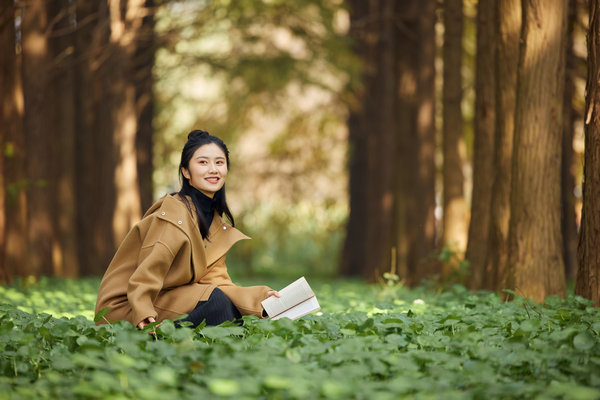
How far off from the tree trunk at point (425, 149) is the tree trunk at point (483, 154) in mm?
3265

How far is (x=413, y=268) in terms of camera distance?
13531 mm

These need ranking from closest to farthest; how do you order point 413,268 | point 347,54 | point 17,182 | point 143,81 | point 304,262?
1. point 17,182
2. point 413,268
3. point 347,54
4. point 143,81
5. point 304,262

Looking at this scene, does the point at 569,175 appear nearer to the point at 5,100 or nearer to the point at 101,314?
the point at 5,100

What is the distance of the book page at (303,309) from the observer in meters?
5.00

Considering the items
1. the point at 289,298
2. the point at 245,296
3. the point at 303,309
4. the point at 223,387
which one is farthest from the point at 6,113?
the point at 223,387

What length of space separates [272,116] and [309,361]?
18078mm

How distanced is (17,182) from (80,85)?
21.1 feet

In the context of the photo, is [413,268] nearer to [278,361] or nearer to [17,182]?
[17,182]

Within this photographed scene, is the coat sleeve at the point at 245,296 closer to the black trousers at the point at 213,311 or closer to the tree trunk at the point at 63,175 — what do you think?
the black trousers at the point at 213,311

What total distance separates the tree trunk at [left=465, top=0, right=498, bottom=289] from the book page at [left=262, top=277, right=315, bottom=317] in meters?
4.20

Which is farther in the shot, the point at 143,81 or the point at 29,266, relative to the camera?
the point at 143,81

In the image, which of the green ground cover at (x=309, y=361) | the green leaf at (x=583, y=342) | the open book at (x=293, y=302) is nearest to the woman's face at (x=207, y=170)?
the open book at (x=293, y=302)

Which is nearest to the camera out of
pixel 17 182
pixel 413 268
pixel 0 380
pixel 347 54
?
pixel 0 380

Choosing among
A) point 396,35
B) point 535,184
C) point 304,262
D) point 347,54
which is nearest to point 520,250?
point 535,184
